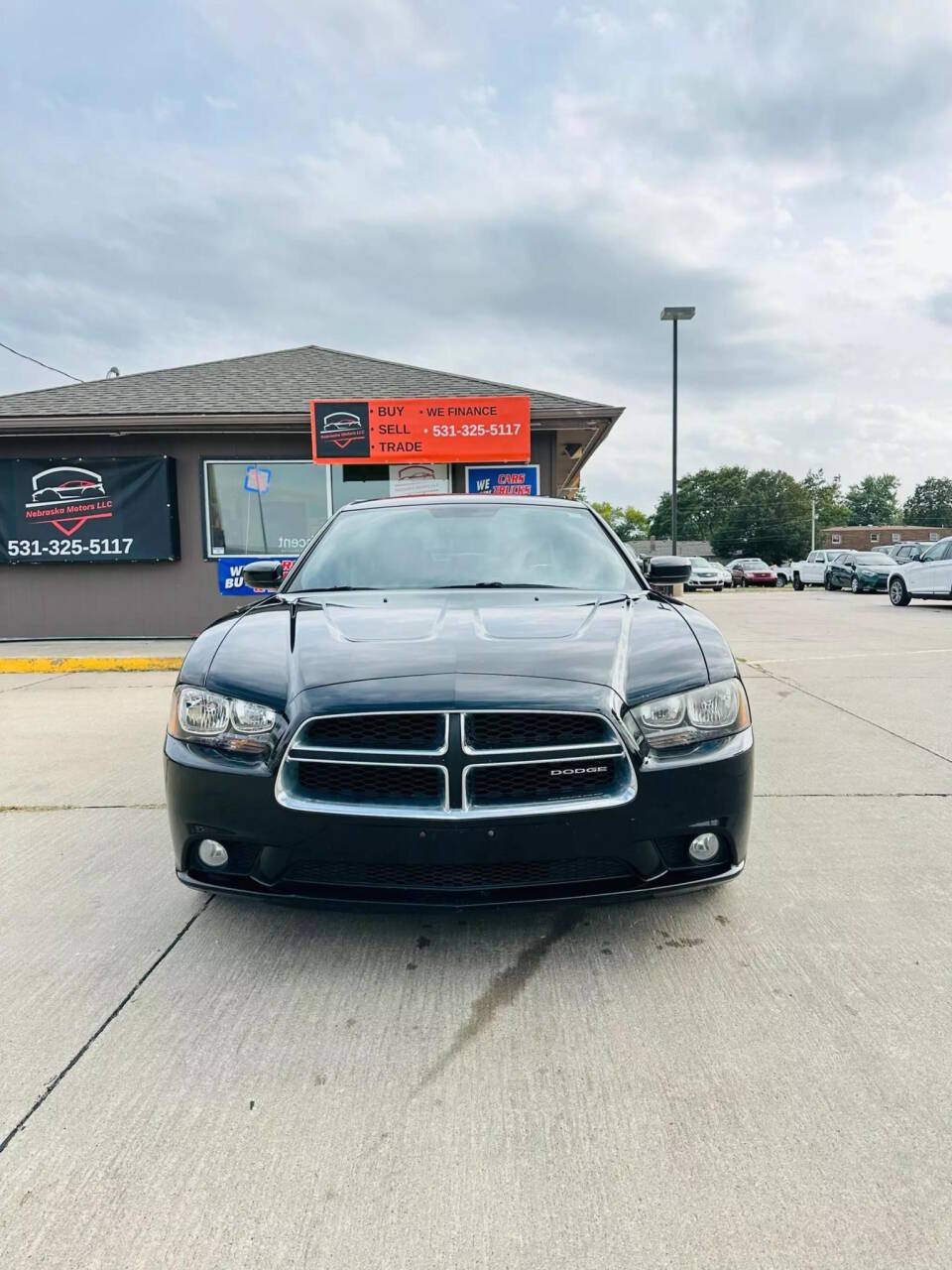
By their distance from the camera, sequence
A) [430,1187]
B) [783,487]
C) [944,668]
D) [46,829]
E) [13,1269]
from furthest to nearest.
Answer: [783,487], [944,668], [46,829], [430,1187], [13,1269]

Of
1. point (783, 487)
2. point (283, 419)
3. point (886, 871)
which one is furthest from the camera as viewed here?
point (783, 487)

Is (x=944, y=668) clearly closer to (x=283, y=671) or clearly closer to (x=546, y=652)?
(x=546, y=652)

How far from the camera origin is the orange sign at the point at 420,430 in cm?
923

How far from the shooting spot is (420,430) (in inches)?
367

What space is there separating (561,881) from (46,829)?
279 cm

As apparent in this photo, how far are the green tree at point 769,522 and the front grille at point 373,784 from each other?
101 m

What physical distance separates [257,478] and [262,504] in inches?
13.0

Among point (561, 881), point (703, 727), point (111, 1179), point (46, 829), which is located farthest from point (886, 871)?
point (46, 829)

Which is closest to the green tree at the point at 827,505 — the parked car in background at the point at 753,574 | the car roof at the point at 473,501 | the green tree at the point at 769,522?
A: the green tree at the point at 769,522

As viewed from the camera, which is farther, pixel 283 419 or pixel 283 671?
Answer: pixel 283 419

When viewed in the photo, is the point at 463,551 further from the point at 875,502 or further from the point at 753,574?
the point at 875,502

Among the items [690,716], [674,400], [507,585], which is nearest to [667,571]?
[507,585]

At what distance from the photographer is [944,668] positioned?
8.34 metres

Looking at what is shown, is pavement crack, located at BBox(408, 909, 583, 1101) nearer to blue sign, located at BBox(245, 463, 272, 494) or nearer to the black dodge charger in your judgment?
the black dodge charger
